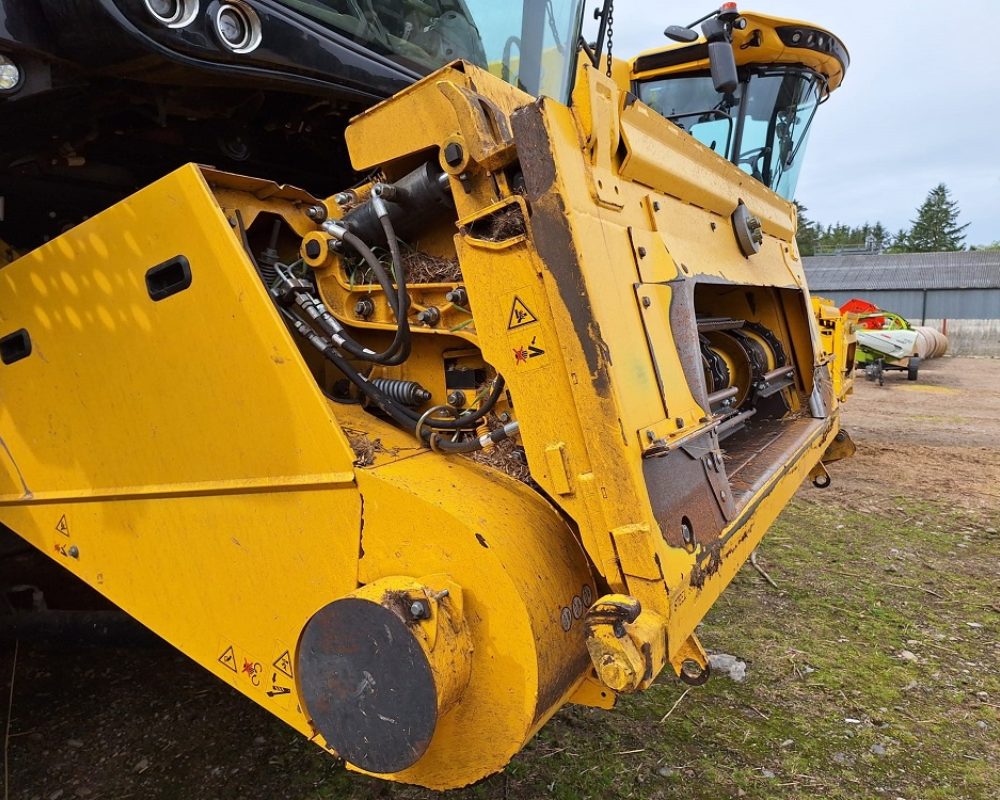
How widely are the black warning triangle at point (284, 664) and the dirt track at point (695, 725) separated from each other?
2.98ft

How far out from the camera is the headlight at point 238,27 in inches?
65.4

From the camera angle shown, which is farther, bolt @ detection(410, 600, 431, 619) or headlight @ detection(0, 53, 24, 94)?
headlight @ detection(0, 53, 24, 94)

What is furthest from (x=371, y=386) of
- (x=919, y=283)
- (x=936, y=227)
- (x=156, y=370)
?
(x=936, y=227)

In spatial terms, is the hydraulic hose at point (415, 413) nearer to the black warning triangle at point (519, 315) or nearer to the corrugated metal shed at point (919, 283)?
the black warning triangle at point (519, 315)

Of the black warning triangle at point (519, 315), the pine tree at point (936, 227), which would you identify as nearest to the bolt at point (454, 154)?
the black warning triangle at point (519, 315)

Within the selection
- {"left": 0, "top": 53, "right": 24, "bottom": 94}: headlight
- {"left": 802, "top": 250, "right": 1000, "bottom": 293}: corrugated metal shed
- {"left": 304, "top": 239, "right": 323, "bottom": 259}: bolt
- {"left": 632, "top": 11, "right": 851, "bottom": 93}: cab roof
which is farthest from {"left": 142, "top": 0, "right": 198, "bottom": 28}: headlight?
{"left": 802, "top": 250, "right": 1000, "bottom": 293}: corrugated metal shed

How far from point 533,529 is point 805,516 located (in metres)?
4.25

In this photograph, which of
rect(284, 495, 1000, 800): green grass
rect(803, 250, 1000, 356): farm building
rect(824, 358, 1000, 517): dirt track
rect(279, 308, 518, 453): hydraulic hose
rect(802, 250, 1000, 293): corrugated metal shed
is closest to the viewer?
rect(279, 308, 518, 453): hydraulic hose

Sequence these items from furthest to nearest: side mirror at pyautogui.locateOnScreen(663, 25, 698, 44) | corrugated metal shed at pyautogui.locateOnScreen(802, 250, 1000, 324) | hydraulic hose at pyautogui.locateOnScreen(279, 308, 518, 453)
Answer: corrugated metal shed at pyautogui.locateOnScreen(802, 250, 1000, 324), side mirror at pyautogui.locateOnScreen(663, 25, 698, 44), hydraulic hose at pyautogui.locateOnScreen(279, 308, 518, 453)

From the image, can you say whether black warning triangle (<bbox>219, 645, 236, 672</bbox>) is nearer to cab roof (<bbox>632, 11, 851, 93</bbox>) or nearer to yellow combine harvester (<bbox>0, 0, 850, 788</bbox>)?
yellow combine harvester (<bbox>0, 0, 850, 788</bbox>)

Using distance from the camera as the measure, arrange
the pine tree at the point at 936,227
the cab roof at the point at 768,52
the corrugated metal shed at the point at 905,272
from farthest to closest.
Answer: the pine tree at the point at 936,227 < the corrugated metal shed at the point at 905,272 < the cab roof at the point at 768,52

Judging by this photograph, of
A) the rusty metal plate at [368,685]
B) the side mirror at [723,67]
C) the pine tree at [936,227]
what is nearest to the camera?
the rusty metal plate at [368,685]

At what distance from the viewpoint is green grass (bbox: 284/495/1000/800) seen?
7.34ft

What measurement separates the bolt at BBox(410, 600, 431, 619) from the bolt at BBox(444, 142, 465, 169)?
3.26ft
